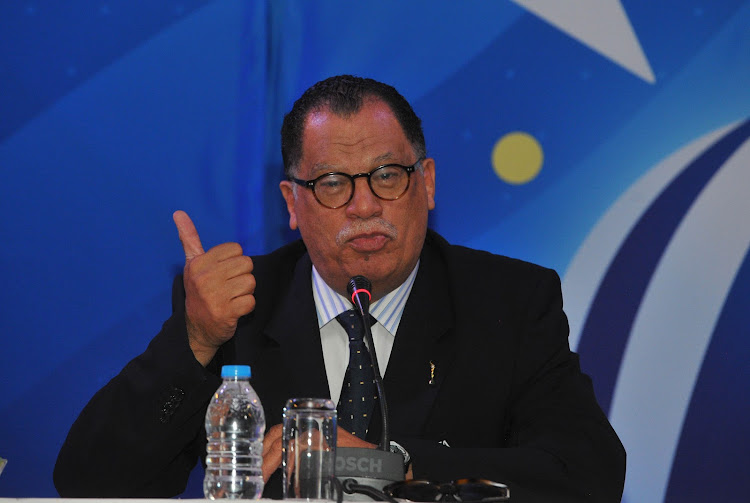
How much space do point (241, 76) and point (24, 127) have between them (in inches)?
31.4

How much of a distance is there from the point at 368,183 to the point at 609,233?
1019 millimetres

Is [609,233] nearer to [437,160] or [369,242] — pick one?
[437,160]

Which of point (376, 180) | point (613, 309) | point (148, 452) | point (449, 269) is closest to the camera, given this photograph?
point (148, 452)

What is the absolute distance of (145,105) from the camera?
3281 millimetres

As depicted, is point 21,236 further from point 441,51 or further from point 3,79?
point 441,51

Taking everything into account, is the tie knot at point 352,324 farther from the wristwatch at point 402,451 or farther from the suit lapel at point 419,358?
the wristwatch at point 402,451

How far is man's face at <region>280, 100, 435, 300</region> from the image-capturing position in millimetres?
2645

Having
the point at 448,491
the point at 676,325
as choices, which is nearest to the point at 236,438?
the point at 448,491

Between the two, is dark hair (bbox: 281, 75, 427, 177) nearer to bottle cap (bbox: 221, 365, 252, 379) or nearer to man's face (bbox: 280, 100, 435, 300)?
man's face (bbox: 280, 100, 435, 300)

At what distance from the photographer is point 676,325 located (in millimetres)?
3166

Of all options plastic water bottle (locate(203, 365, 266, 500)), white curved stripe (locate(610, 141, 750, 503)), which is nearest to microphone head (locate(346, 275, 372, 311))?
plastic water bottle (locate(203, 365, 266, 500))

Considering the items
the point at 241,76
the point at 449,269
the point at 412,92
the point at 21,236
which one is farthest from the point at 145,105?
the point at 449,269

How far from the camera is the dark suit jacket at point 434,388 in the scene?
2.26 meters

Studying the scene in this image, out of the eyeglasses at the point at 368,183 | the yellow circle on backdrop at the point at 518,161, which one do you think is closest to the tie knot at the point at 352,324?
the eyeglasses at the point at 368,183
